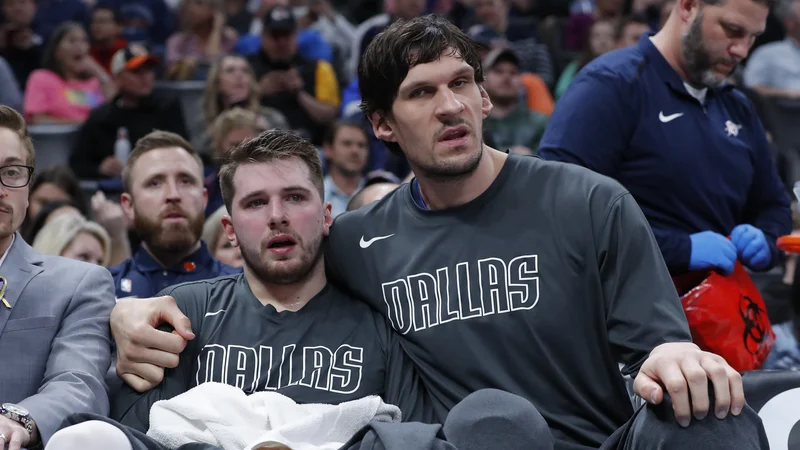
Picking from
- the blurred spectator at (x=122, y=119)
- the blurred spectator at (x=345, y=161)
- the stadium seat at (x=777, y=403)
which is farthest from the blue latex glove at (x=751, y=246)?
A: the blurred spectator at (x=122, y=119)

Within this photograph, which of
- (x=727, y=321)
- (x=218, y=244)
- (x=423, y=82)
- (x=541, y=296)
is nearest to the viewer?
(x=541, y=296)

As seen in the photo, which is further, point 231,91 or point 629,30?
point 629,30

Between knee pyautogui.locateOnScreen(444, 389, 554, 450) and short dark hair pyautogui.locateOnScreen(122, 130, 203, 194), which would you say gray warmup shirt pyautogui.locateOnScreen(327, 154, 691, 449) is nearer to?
knee pyautogui.locateOnScreen(444, 389, 554, 450)

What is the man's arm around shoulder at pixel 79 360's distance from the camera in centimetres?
268

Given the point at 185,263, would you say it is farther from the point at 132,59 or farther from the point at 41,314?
the point at 132,59

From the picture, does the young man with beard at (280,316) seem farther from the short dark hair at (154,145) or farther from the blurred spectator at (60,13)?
the blurred spectator at (60,13)

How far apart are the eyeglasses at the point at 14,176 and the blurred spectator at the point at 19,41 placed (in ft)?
18.1

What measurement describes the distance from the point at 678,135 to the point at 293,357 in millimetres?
1547

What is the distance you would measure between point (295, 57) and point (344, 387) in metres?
5.28

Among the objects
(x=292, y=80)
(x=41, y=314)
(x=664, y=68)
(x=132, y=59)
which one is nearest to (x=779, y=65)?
(x=292, y=80)

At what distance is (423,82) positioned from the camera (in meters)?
2.85

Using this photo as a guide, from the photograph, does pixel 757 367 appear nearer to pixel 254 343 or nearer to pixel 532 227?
pixel 532 227

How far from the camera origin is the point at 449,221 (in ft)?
9.43

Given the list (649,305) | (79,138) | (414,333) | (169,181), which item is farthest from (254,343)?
(79,138)
